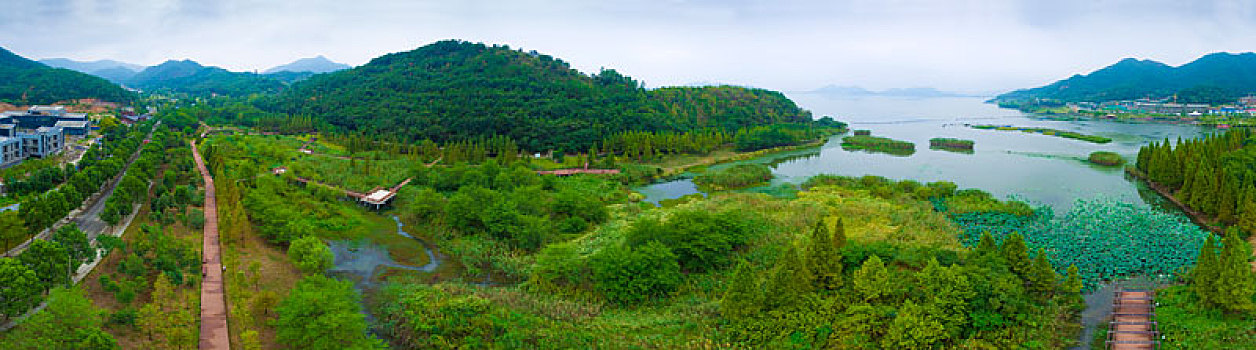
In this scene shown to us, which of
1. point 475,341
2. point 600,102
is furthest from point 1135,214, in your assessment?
point 600,102

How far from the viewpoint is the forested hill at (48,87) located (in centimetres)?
8188

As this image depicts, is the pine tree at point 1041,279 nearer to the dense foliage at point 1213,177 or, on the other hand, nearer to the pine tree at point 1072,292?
the pine tree at point 1072,292

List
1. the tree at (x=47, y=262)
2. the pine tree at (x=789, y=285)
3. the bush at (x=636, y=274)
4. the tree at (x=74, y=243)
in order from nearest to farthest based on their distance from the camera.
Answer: the tree at (x=47, y=262) < the pine tree at (x=789, y=285) < the tree at (x=74, y=243) < the bush at (x=636, y=274)

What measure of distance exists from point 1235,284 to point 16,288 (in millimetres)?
36618

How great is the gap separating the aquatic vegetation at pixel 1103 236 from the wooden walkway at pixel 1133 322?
8.11 ft

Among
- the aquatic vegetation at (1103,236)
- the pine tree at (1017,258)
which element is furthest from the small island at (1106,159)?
the pine tree at (1017,258)

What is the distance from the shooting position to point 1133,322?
20891 millimetres

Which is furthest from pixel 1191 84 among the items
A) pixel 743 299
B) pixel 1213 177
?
pixel 743 299

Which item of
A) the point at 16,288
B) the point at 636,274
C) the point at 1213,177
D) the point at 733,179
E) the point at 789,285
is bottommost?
the point at 636,274

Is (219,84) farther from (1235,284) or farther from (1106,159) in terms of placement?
(1235,284)

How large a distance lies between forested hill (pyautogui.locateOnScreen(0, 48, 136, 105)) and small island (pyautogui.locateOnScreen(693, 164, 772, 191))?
87746 mm

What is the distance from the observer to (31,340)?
16.0 metres

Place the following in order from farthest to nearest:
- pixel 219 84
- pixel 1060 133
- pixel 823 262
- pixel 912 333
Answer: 1. pixel 219 84
2. pixel 1060 133
3. pixel 823 262
4. pixel 912 333

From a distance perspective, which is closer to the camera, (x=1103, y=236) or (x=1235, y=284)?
(x=1235, y=284)
